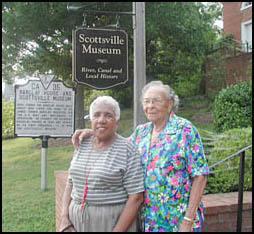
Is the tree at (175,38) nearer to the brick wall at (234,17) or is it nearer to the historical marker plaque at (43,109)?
the historical marker plaque at (43,109)

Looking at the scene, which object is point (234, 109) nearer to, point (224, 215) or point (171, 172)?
point (224, 215)

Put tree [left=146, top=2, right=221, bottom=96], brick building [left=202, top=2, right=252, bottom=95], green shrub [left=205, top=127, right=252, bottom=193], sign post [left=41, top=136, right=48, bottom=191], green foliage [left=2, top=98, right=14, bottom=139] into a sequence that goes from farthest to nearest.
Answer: brick building [left=202, top=2, right=252, bottom=95] < green foliage [left=2, top=98, right=14, bottom=139] < tree [left=146, top=2, right=221, bottom=96] < sign post [left=41, top=136, right=48, bottom=191] < green shrub [left=205, top=127, right=252, bottom=193]

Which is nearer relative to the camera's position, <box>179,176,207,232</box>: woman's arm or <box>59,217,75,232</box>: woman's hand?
<box>179,176,207,232</box>: woman's arm

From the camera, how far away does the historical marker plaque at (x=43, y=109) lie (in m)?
5.73

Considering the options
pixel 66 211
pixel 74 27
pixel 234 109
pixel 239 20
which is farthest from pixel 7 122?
pixel 239 20

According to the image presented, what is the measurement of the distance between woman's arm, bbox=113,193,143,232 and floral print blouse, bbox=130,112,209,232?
11 cm

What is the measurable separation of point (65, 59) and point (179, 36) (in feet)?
13.2

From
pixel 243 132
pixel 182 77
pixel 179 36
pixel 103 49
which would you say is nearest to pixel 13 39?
pixel 179 36

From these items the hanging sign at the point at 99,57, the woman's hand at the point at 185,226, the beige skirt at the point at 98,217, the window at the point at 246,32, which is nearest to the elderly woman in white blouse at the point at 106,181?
the beige skirt at the point at 98,217

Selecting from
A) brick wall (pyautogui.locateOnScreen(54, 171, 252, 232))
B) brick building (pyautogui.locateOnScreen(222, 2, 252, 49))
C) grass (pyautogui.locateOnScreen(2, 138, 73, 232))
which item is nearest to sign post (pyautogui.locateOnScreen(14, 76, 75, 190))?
grass (pyautogui.locateOnScreen(2, 138, 73, 232))

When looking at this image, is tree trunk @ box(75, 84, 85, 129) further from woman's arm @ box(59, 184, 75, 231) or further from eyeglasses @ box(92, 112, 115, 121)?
eyeglasses @ box(92, 112, 115, 121)

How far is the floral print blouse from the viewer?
209 cm

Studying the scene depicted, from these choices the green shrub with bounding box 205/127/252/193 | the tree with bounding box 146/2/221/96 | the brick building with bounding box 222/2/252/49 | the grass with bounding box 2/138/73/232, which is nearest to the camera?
the green shrub with bounding box 205/127/252/193

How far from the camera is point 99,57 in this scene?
391 cm
